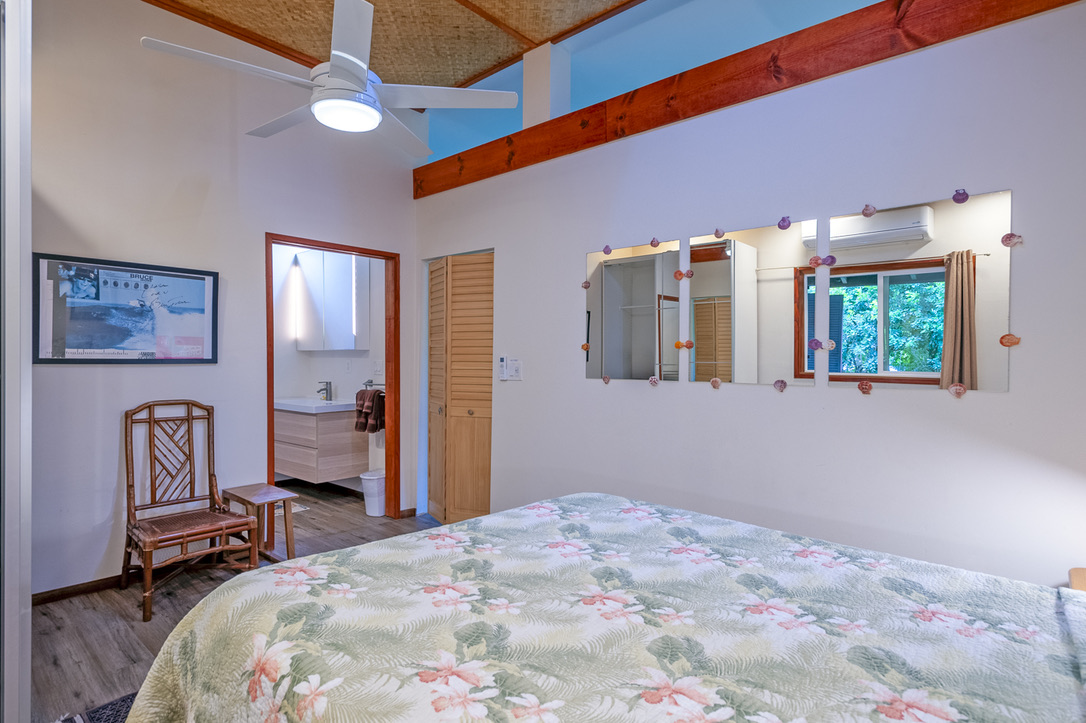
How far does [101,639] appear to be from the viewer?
244 centimetres

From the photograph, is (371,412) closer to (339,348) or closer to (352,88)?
(339,348)

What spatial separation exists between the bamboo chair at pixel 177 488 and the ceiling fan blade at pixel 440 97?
2.06 metres

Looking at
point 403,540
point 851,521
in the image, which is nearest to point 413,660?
point 403,540

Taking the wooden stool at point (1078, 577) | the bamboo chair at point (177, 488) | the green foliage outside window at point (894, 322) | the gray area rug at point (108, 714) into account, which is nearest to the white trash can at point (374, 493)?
the bamboo chair at point (177, 488)

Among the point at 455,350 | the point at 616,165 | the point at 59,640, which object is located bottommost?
the point at 59,640

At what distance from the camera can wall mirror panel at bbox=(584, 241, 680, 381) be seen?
9.52 feet

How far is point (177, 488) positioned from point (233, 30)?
2636 millimetres

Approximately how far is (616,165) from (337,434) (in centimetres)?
313

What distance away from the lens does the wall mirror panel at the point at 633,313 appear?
2900mm

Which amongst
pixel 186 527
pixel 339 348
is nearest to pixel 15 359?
pixel 186 527

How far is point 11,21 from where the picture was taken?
1436 mm

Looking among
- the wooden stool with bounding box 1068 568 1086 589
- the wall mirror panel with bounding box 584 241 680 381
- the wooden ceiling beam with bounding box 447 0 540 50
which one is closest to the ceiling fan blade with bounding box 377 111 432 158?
the wooden ceiling beam with bounding box 447 0 540 50

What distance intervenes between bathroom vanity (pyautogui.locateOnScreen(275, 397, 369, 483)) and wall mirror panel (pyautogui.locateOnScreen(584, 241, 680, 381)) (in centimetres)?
250

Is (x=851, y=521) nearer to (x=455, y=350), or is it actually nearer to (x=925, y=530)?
(x=925, y=530)
